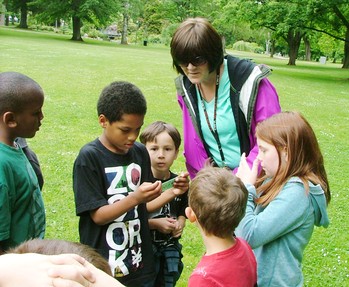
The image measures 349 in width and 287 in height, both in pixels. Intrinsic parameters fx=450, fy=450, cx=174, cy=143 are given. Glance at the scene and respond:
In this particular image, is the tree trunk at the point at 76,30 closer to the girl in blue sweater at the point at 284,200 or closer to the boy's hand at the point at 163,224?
the boy's hand at the point at 163,224

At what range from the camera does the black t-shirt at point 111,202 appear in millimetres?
2492

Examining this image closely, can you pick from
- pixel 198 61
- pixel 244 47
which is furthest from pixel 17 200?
pixel 244 47

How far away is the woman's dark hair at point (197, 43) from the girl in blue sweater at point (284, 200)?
58cm

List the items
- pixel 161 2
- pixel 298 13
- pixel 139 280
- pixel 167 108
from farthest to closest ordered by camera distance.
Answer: pixel 161 2, pixel 298 13, pixel 167 108, pixel 139 280

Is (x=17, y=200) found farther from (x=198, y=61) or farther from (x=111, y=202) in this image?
(x=198, y=61)

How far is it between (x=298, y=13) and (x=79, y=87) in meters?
15.1

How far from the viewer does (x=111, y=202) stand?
256 centimetres

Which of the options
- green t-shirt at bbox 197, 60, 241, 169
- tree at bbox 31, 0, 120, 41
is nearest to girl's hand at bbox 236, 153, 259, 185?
green t-shirt at bbox 197, 60, 241, 169

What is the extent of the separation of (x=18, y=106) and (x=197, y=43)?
113 cm

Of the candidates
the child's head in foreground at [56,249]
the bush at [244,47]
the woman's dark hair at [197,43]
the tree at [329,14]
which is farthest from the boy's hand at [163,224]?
the bush at [244,47]

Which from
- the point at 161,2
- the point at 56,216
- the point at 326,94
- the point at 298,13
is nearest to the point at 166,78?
the point at 326,94

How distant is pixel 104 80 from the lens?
17.7 metres

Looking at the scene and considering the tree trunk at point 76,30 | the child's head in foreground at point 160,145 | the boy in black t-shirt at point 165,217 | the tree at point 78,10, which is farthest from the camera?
the tree trunk at point 76,30

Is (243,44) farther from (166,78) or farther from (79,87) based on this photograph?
(79,87)
